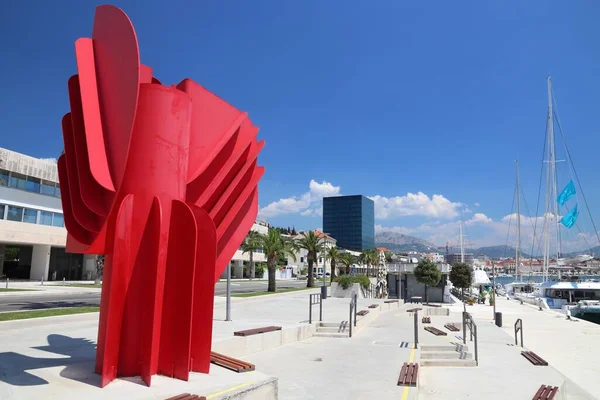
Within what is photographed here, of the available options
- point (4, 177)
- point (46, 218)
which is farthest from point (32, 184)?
point (46, 218)

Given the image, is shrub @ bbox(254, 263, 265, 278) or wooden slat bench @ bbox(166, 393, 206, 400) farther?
shrub @ bbox(254, 263, 265, 278)

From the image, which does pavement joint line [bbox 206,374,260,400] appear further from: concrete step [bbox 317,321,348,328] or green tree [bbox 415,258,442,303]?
green tree [bbox 415,258,442,303]

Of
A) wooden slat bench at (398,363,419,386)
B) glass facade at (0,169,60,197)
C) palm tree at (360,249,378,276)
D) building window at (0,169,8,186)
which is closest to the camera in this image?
wooden slat bench at (398,363,419,386)

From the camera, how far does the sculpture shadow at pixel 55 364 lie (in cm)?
689

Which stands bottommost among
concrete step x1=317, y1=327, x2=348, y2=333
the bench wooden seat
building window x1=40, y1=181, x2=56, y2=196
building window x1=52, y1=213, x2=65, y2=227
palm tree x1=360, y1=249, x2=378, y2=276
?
the bench wooden seat

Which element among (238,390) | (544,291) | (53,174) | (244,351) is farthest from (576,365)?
(53,174)

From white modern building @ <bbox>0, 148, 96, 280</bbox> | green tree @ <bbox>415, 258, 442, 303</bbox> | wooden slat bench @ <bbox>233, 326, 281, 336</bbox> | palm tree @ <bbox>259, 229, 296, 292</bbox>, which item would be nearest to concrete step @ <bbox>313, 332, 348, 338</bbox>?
wooden slat bench @ <bbox>233, 326, 281, 336</bbox>

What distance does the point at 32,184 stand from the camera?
142 feet

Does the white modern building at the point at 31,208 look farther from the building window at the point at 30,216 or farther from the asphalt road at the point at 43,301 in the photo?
the asphalt road at the point at 43,301

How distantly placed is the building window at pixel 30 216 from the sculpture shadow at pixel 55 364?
3537 centimetres

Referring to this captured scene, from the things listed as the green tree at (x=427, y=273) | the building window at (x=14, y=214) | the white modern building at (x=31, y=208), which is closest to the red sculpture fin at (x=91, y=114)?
the green tree at (x=427, y=273)

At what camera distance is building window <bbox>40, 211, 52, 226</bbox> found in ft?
140

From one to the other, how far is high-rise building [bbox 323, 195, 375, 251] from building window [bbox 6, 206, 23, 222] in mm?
156316

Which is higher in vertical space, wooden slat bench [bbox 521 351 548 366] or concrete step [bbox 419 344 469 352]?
concrete step [bbox 419 344 469 352]
